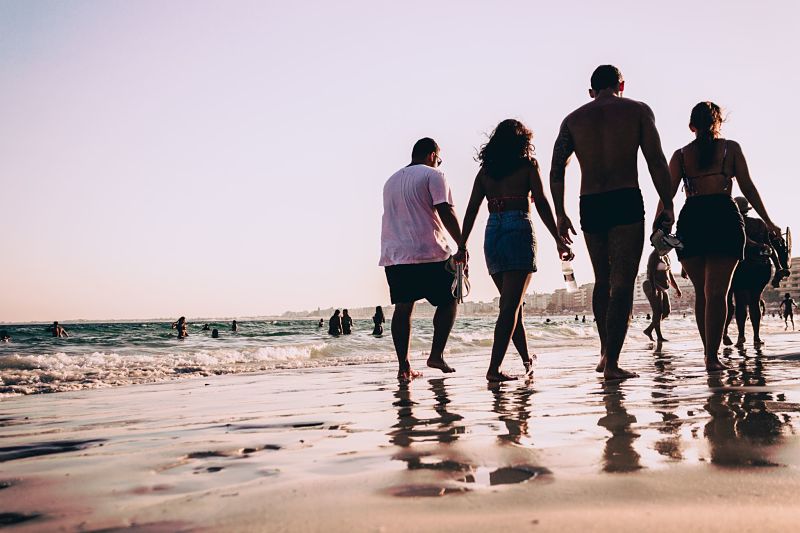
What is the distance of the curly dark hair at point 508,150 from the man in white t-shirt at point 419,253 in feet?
1.85

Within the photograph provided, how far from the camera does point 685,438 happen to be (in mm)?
1873

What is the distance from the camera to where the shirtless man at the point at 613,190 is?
14.5 feet

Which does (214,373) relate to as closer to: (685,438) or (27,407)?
(27,407)

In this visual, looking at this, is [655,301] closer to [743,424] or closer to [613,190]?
[613,190]

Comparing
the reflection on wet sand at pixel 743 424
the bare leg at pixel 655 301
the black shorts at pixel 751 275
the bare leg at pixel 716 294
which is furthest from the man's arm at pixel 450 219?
the bare leg at pixel 655 301

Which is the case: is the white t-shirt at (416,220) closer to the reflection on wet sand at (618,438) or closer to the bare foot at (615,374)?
the bare foot at (615,374)

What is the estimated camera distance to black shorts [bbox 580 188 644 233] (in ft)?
14.5

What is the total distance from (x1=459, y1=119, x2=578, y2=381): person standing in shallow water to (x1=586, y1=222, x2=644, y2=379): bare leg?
44 cm

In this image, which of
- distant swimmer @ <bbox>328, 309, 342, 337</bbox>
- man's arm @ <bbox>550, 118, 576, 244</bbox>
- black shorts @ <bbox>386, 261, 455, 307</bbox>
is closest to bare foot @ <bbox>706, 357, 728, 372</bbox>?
man's arm @ <bbox>550, 118, 576, 244</bbox>

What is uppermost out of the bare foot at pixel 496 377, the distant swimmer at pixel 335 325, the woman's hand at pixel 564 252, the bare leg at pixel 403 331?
the woman's hand at pixel 564 252

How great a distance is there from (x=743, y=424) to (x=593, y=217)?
261 centimetres

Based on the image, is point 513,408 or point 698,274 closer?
point 513,408

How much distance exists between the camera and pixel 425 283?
527cm

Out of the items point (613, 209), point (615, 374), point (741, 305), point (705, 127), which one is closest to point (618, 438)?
point (615, 374)
